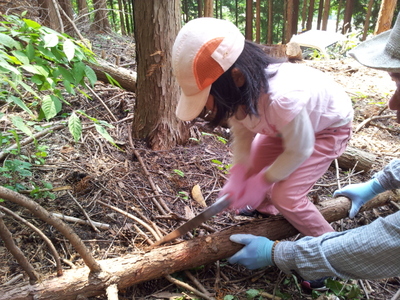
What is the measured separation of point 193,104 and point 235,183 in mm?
739

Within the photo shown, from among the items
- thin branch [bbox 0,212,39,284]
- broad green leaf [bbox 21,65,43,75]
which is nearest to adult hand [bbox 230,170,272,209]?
thin branch [bbox 0,212,39,284]

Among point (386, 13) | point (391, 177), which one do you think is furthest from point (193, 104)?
point (386, 13)

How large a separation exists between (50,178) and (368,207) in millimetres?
2444

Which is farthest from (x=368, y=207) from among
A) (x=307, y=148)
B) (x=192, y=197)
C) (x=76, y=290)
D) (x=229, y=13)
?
(x=229, y=13)

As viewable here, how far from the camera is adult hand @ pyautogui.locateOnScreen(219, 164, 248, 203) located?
192 centimetres

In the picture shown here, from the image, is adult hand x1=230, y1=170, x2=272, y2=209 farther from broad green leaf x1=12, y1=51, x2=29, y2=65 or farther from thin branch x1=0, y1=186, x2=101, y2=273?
broad green leaf x1=12, y1=51, x2=29, y2=65

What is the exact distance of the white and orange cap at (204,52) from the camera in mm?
1359

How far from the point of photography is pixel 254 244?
5.92 ft

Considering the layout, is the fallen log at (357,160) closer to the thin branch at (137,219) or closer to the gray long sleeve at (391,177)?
the gray long sleeve at (391,177)

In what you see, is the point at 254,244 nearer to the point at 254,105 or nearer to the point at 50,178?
the point at 254,105

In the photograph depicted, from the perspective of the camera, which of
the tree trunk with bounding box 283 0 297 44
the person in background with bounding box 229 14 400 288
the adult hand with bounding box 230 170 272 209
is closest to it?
the person in background with bounding box 229 14 400 288

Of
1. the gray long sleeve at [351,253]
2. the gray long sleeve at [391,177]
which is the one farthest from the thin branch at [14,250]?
the gray long sleeve at [391,177]

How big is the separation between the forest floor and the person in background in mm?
207

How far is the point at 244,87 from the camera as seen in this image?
150 cm
